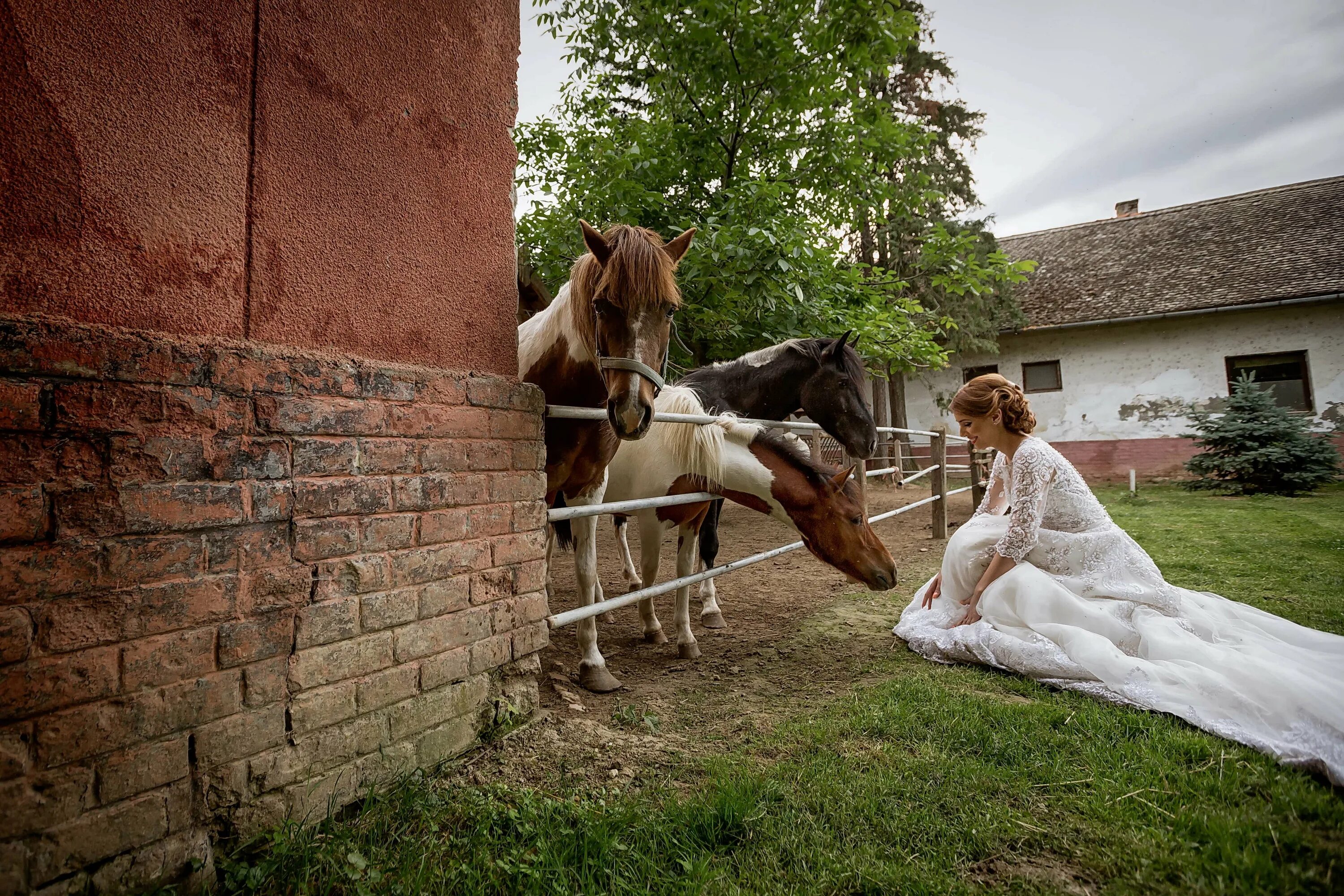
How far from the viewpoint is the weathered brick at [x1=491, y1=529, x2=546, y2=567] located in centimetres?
207

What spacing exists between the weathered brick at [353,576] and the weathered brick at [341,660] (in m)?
0.13

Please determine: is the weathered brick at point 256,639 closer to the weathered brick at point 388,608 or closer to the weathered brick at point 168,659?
the weathered brick at point 168,659

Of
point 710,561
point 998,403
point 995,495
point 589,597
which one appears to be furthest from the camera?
point 710,561

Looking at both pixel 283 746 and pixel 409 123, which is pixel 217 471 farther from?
pixel 409 123

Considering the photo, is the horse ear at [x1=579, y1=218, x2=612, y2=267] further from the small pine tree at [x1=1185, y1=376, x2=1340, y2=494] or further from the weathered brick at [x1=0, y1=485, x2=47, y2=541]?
the small pine tree at [x1=1185, y1=376, x2=1340, y2=494]

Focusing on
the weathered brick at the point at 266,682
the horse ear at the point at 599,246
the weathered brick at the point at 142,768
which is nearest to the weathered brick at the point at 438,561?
the weathered brick at the point at 266,682

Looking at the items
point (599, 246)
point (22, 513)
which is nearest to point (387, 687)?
point (22, 513)

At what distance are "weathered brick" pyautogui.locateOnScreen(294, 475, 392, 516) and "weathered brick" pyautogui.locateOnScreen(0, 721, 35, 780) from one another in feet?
2.01

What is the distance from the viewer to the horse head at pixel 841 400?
489cm

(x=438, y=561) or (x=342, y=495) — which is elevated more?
(x=342, y=495)

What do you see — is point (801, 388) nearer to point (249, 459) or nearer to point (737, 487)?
point (737, 487)

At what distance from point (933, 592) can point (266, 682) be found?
11.3 feet

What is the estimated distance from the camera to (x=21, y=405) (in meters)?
1.12

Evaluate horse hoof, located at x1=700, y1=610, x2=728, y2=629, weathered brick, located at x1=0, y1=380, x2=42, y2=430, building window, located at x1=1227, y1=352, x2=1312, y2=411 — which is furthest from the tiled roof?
weathered brick, located at x1=0, y1=380, x2=42, y2=430
